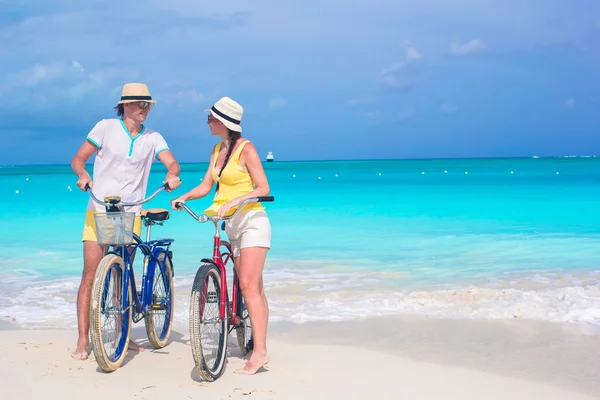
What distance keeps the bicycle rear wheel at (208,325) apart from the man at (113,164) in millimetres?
790

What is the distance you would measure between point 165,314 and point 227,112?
166cm

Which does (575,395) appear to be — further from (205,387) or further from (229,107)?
(229,107)

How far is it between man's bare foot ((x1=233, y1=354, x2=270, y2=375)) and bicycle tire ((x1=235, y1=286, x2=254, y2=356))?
28 cm

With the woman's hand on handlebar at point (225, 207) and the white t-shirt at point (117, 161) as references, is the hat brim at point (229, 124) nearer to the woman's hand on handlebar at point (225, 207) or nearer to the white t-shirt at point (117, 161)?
the woman's hand on handlebar at point (225, 207)

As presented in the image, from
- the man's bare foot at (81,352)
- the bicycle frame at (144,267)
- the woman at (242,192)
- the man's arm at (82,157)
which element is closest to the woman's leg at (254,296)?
the woman at (242,192)

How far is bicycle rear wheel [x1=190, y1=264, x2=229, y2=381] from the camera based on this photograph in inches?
166

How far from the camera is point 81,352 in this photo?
489cm

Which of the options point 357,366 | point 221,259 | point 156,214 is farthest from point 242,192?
Result: point 357,366

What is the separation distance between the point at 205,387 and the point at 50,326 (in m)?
2.60

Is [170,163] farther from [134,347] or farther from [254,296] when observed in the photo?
[134,347]

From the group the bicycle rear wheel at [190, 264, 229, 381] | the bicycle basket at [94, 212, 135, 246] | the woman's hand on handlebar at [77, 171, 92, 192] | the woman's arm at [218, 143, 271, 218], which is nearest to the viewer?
the bicycle rear wheel at [190, 264, 229, 381]

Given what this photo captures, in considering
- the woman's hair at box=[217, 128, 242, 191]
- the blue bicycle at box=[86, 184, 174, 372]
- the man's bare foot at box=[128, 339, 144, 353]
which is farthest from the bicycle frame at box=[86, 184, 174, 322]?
the woman's hair at box=[217, 128, 242, 191]

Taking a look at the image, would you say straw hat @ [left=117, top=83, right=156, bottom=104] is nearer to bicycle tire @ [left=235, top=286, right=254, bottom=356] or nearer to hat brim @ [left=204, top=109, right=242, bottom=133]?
hat brim @ [left=204, top=109, right=242, bottom=133]

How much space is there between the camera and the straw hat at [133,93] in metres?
4.91
